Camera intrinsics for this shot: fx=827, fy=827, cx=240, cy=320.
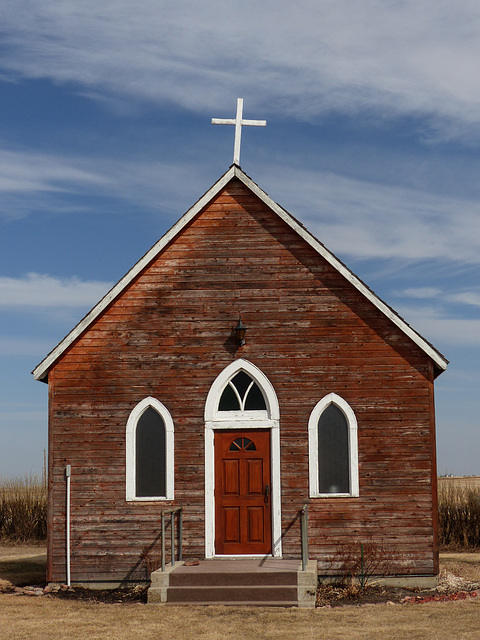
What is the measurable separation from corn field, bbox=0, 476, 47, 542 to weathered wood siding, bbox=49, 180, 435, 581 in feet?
38.2

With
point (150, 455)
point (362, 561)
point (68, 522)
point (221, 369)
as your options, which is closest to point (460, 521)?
point (362, 561)

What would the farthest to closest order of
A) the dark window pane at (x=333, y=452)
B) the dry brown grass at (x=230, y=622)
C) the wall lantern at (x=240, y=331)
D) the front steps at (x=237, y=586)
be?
the wall lantern at (x=240, y=331) < the dark window pane at (x=333, y=452) < the front steps at (x=237, y=586) < the dry brown grass at (x=230, y=622)

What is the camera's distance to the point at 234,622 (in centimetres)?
1215

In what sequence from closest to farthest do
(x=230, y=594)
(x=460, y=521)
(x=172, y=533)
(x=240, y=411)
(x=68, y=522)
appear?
(x=230, y=594) → (x=172, y=533) → (x=68, y=522) → (x=240, y=411) → (x=460, y=521)

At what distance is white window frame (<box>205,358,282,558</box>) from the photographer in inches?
598

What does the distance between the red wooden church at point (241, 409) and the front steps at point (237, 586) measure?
1.37m

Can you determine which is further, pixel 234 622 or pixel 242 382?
pixel 242 382

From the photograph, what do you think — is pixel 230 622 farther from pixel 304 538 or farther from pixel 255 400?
pixel 255 400

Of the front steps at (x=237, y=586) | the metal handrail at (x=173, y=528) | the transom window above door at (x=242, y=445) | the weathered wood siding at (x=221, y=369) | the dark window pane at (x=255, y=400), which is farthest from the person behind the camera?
the dark window pane at (x=255, y=400)

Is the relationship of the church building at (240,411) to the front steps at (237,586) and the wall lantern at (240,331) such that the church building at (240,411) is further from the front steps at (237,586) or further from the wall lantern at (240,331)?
the front steps at (237,586)

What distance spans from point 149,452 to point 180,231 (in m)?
4.25

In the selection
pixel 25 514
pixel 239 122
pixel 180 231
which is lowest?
pixel 25 514

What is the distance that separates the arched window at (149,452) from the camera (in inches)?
607

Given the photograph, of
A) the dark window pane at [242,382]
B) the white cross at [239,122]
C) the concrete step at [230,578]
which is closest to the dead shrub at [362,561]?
the concrete step at [230,578]
